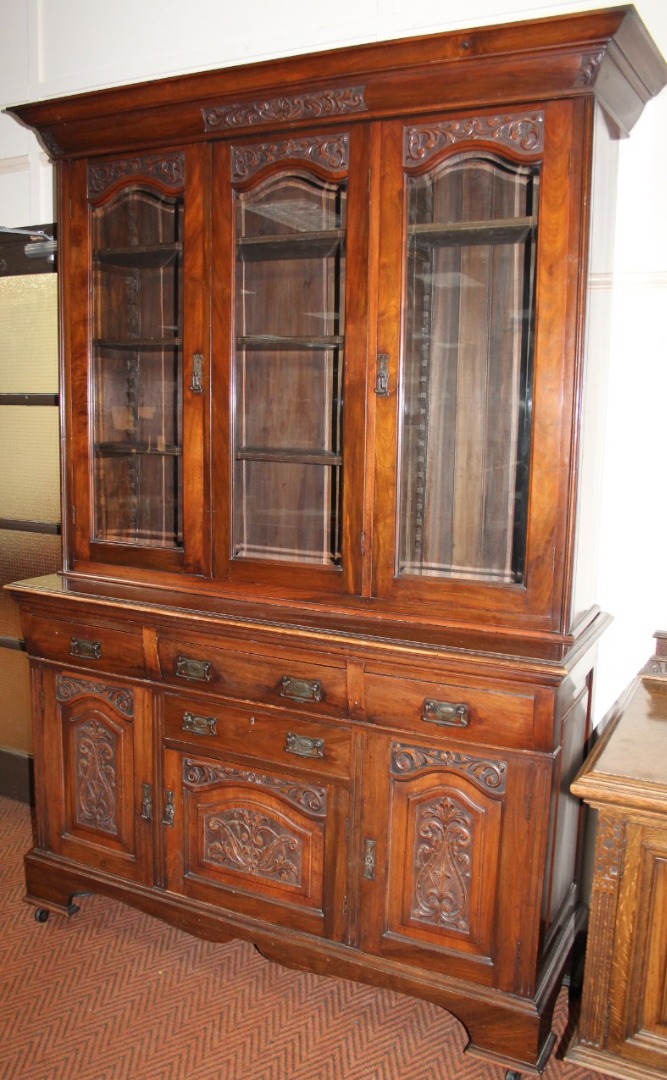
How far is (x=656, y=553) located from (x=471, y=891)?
2.74 ft

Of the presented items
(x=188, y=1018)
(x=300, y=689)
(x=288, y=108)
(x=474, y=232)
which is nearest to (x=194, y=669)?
(x=300, y=689)

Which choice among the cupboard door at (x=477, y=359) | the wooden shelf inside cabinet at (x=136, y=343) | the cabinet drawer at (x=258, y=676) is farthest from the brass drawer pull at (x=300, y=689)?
the wooden shelf inside cabinet at (x=136, y=343)

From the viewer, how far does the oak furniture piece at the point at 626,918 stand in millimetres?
1488

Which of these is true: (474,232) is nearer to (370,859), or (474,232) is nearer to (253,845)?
(370,859)

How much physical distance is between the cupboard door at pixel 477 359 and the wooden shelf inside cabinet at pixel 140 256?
0.58 m

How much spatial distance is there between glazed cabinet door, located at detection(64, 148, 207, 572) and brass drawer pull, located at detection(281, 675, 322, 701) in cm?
37

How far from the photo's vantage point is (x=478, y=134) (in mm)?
1633

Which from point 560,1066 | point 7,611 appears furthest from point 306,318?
point 560,1066

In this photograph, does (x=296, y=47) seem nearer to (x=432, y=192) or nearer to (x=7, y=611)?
(x=432, y=192)

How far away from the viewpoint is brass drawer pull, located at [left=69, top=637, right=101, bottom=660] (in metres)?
2.06

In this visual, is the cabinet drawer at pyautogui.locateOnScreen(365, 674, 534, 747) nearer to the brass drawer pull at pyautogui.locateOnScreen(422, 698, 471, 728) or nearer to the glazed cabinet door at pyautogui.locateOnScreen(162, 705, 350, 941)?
the brass drawer pull at pyautogui.locateOnScreen(422, 698, 471, 728)

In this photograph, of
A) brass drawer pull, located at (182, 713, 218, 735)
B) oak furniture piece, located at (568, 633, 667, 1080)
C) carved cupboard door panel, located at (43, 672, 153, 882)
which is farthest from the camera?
carved cupboard door panel, located at (43, 672, 153, 882)

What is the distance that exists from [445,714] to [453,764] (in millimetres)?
103

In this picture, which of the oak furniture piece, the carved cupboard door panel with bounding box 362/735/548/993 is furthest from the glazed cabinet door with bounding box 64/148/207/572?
the oak furniture piece
